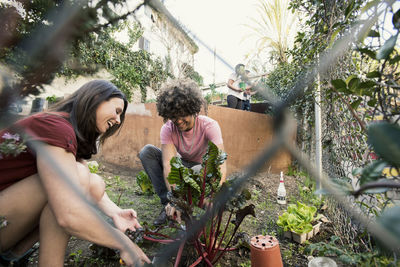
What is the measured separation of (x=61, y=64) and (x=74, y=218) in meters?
0.63

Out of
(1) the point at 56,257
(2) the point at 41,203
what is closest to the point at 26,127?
(2) the point at 41,203

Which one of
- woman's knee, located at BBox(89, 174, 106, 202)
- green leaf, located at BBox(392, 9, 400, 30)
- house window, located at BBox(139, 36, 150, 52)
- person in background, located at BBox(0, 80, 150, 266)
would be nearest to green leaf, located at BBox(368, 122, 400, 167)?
green leaf, located at BBox(392, 9, 400, 30)

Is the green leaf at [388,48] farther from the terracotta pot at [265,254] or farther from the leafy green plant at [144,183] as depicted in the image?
the leafy green plant at [144,183]

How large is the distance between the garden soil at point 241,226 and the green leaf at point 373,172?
0.23m

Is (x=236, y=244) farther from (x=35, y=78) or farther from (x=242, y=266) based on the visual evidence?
(x=35, y=78)

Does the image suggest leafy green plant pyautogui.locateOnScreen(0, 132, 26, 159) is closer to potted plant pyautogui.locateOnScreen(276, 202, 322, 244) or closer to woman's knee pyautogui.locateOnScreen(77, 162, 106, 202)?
woman's knee pyautogui.locateOnScreen(77, 162, 106, 202)

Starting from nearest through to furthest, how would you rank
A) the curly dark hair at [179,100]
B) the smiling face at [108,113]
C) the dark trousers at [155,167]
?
the smiling face at [108,113], the curly dark hair at [179,100], the dark trousers at [155,167]

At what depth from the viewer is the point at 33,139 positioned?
38.3 inches

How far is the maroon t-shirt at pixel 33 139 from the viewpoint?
98 cm

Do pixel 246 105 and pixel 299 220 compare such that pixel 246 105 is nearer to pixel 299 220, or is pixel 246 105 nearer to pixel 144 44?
pixel 299 220

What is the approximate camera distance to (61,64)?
934 mm

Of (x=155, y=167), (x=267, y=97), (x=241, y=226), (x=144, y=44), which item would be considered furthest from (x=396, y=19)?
→ (x=144, y=44)

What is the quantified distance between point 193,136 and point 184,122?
202 millimetres

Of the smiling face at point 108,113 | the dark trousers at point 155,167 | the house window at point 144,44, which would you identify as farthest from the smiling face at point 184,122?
the house window at point 144,44
